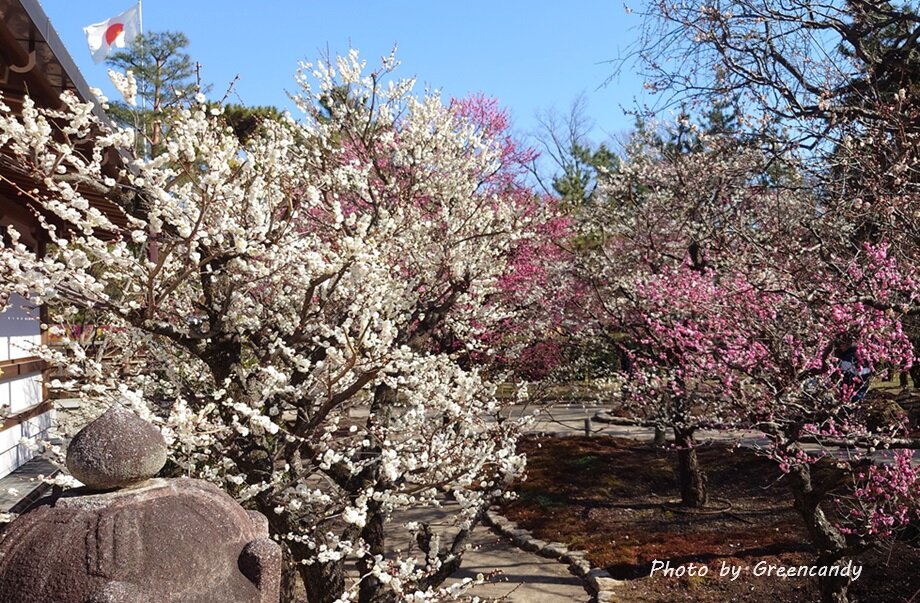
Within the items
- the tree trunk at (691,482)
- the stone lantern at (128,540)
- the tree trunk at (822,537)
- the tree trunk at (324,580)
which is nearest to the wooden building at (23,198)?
the tree trunk at (324,580)

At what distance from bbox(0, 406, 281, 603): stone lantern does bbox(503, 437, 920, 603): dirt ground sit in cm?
533

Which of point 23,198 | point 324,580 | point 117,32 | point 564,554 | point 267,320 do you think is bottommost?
point 564,554

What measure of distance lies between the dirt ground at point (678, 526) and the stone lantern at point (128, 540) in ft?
17.5

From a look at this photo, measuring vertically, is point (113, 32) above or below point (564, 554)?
above

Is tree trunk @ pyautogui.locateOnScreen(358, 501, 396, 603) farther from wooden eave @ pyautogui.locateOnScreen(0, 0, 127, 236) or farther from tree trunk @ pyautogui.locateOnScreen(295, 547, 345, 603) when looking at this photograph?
wooden eave @ pyautogui.locateOnScreen(0, 0, 127, 236)

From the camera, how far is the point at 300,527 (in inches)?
177

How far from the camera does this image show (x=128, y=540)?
6.47 ft

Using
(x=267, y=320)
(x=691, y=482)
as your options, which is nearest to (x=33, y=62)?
(x=267, y=320)

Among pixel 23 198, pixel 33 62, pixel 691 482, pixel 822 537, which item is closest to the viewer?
pixel 33 62

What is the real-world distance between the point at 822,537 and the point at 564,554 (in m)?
3.17

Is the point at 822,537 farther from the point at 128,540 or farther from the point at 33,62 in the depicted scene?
the point at 33,62

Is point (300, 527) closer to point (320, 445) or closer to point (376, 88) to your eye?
point (320, 445)

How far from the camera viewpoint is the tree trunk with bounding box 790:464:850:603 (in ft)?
19.7

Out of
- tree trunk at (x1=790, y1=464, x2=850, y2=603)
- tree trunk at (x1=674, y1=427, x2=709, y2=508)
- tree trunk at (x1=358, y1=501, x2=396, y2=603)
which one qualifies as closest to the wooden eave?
tree trunk at (x1=358, y1=501, x2=396, y2=603)
